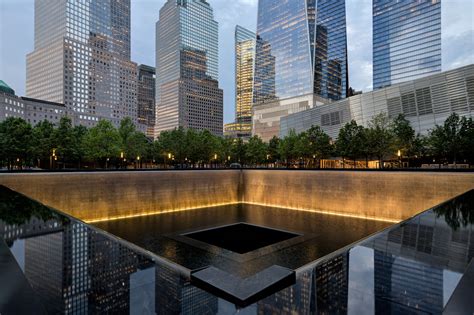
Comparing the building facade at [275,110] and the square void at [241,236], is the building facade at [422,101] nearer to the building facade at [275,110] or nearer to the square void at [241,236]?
the building facade at [275,110]

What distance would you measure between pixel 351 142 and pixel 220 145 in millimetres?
32212

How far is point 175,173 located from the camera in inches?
1475

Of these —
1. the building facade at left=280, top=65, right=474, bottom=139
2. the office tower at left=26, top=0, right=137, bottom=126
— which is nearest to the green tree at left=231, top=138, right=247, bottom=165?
the building facade at left=280, top=65, right=474, bottom=139

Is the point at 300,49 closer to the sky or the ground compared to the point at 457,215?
closer to the sky

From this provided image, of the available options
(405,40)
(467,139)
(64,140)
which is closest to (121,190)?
(64,140)

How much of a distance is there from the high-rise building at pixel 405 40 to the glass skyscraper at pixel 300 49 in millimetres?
25197

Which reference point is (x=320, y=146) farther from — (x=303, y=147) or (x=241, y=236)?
(x=241, y=236)

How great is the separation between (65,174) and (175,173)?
12933 mm

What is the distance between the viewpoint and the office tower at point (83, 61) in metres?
139

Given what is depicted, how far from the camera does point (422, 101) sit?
63781mm

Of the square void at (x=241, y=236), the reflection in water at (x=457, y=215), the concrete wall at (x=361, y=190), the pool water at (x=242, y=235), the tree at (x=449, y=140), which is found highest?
the tree at (x=449, y=140)

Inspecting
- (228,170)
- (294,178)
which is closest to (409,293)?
(294,178)

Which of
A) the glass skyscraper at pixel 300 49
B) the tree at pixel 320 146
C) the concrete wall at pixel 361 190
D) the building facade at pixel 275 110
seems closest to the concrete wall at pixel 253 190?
the concrete wall at pixel 361 190

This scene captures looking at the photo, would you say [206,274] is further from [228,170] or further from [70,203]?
[228,170]
